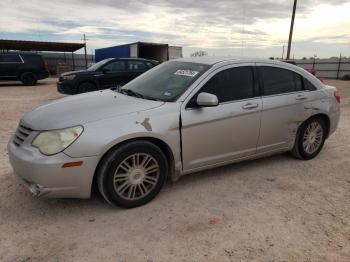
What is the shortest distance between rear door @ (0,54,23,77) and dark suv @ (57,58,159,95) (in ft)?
24.1

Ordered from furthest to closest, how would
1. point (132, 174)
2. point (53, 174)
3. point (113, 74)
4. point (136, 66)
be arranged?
point (136, 66) < point (113, 74) < point (132, 174) < point (53, 174)

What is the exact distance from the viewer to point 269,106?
14.2 ft

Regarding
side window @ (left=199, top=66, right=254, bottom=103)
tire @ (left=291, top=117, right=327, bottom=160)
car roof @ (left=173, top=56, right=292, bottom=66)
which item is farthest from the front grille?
tire @ (left=291, top=117, right=327, bottom=160)

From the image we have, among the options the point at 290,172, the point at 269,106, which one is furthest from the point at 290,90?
the point at 290,172

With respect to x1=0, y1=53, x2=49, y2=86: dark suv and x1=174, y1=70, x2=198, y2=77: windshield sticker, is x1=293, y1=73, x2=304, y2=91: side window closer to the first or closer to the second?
x1=174, y1=70, x2=198, y2=77: windshield sticker

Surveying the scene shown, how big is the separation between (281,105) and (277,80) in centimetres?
37

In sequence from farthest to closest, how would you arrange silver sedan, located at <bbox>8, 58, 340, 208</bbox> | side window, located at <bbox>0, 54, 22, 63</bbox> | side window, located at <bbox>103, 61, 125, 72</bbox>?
side window, located at <bbox>0, 54, 22, 63</bbox>
side window, located at <bbox>103, 61, 125, 72</bbox>
silver sedan, located at <bbox>8, 58, 340, 208</bbox>

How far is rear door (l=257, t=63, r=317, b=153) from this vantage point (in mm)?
4363

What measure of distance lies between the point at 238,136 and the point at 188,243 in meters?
1.69

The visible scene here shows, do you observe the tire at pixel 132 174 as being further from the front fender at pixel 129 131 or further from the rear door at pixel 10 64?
the rear door at pixel 10 64

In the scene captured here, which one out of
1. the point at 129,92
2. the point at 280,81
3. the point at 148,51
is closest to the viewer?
the point at 129,92

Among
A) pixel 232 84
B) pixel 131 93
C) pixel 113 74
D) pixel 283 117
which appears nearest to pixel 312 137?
pixel 283 117

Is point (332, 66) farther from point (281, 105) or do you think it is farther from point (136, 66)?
point (281, 105)

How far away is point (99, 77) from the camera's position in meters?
11.4
